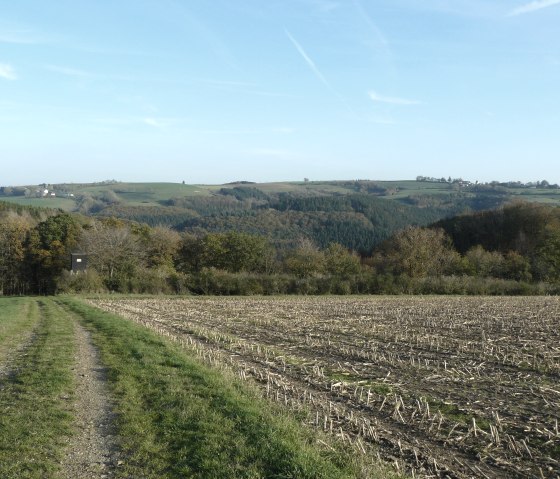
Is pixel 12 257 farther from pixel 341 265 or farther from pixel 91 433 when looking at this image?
pixel 91 433

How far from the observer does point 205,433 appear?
30.4 feet

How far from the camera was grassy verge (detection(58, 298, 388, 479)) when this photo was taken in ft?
25.5

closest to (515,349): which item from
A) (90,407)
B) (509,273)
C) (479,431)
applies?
(479,431)

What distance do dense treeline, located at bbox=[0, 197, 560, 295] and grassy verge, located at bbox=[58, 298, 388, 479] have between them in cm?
5421

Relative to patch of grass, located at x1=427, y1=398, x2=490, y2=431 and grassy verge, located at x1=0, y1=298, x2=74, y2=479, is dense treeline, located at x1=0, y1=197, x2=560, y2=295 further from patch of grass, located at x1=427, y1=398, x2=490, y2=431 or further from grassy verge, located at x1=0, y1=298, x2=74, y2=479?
patch of grass, located at x1=427, y1=398, x2=490, y2=431

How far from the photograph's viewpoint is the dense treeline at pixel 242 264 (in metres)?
68.2

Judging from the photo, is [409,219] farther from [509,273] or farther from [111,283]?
[111,283]

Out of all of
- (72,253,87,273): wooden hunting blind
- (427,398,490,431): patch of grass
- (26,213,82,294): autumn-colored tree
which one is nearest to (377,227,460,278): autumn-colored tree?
(72,253,87,273): wooden hunting blind

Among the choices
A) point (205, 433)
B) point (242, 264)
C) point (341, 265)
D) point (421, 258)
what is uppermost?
point (205, 433)

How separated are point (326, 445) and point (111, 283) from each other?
63.6 metres

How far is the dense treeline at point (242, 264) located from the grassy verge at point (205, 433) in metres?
54.2

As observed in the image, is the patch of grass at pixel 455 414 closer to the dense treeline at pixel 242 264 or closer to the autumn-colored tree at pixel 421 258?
the dense treeline at pixel 242 264

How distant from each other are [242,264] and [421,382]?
68.9m

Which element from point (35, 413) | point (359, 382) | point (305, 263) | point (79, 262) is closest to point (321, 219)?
point (305, 263)
